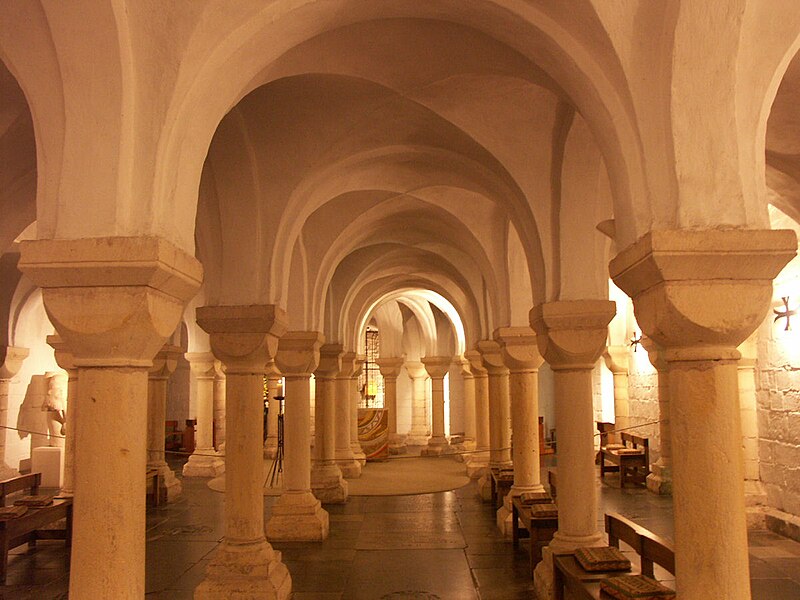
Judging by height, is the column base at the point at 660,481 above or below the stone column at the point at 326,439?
below

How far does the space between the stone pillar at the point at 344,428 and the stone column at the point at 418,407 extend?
805cm

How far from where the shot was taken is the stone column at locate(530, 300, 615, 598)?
215 inches

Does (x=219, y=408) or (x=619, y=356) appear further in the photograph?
(x=219, y=408)

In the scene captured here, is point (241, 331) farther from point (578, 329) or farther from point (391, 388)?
point (391, 388)

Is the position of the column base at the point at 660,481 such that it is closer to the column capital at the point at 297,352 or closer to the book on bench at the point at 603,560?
the column capital at the point at 297,352

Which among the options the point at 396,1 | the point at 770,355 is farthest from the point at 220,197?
the point at 770,355

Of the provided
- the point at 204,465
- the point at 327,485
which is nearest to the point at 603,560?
A: the point at 327,485

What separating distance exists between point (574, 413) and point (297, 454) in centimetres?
372

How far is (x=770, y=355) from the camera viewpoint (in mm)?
8352

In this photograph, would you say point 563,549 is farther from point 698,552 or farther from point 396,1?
point 396,1

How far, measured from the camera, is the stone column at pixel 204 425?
1357 cm

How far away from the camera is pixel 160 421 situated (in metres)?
11.6

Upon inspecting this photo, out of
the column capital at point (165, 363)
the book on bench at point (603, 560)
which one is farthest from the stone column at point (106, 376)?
the column capital at point (165, 363)

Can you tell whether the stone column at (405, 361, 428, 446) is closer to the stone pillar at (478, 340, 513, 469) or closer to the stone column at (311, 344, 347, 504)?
the stone column at (311, 344, 347, 504)
